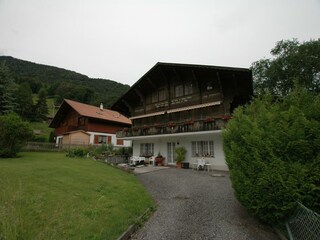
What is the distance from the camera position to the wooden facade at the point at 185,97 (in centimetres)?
1753

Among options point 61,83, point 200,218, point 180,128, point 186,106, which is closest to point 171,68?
point 186,106

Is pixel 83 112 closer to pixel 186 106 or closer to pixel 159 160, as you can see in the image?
pixel 159 160

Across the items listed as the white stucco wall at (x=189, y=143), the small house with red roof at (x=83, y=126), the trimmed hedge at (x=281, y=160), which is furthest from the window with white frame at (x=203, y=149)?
the small house with red roof at (x=83, y=126)

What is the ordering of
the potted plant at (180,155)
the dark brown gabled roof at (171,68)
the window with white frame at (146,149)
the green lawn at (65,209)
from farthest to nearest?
1. the window with white frame at (146,149)
2. the potted plant at (180,155)
3. the dark brown gabled roof at (171,68)
4. the green lawn at (65,209)

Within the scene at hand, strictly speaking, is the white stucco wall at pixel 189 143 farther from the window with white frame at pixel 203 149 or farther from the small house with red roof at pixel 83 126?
the small house with red roof at pixel 83 126

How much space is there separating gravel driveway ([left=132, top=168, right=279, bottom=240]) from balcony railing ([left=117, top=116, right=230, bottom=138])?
7.06 m

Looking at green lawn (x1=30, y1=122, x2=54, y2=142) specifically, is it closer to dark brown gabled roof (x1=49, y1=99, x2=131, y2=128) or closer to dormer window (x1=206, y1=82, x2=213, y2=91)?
dark brown gabled roof (x1=49, y1=99, x2=131, y2=128)

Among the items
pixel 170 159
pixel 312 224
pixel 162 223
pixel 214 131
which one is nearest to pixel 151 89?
pixel 170 159

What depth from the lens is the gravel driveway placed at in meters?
5.05

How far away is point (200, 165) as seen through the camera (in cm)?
1702

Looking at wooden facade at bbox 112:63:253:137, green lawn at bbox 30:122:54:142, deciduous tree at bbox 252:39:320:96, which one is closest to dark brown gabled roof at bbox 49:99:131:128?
wooden facade at bbox 112:63:253:137

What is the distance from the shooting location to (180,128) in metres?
18.3

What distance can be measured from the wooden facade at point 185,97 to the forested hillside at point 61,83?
37.1 meters

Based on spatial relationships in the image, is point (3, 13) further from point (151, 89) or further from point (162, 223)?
→ point (162, 223)
